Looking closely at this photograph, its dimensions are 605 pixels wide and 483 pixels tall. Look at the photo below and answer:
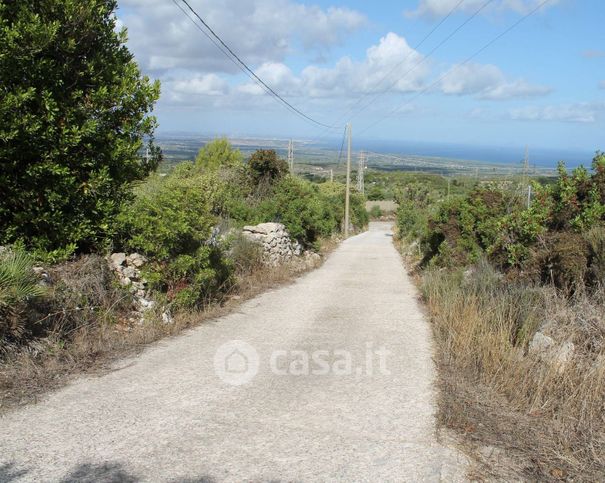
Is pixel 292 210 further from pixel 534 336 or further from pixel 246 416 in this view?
pixel 246 416

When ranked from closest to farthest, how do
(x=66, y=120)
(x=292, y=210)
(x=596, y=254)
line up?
(x=66, y=120) < (x=596, y=254) < (x=292, y=210)

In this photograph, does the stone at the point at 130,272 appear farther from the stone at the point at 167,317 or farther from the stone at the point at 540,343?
the stone at the point at 540,343

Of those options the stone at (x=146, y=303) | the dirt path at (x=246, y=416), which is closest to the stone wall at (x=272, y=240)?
the stone at (x=146, y=303)

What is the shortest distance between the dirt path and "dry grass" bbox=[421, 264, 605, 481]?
321mm

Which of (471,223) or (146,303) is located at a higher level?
(471,223)

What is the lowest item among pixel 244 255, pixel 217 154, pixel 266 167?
pixel 244 255

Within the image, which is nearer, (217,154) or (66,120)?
(66,120)

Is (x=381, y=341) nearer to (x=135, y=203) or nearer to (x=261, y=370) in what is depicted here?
(x=261, y=370)

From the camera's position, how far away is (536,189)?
10469 millimetres

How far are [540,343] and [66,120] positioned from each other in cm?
683

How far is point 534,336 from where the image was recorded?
22.1ft

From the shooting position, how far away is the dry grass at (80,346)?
17.7 ft

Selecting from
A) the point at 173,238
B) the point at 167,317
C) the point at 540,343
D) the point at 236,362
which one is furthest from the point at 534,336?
the point at 173,238

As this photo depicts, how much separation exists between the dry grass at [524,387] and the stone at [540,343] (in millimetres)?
106
